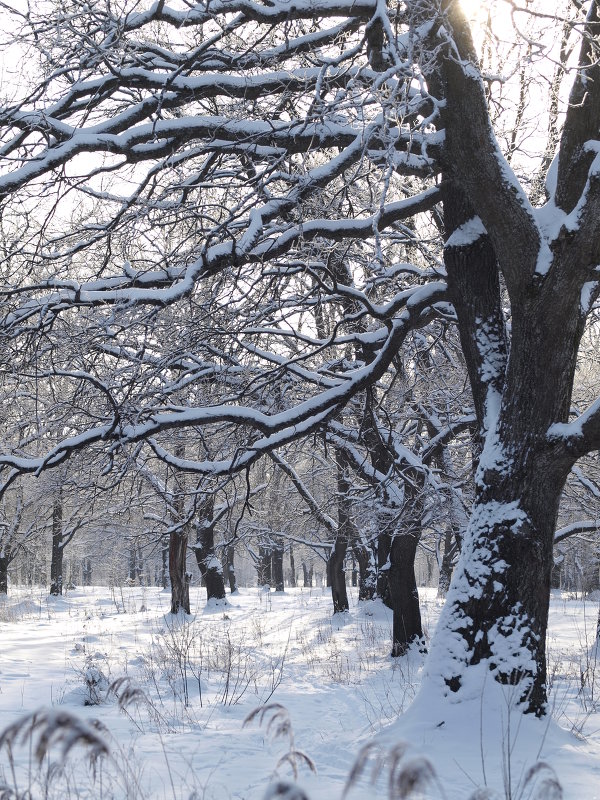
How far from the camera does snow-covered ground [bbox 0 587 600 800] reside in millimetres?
2660

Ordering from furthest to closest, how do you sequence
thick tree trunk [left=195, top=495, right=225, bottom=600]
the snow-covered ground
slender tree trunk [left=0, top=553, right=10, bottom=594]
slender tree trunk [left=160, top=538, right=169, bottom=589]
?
slender tree trunk [left=160, top=538, right=169, bottom=589] → slender tree trunk [left=0, top=553, right=10, bottom=594] → thick tree trunk [left=195, top=495, right=225, bottom=600] → the snow-covered ground

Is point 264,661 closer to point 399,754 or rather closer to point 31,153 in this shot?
point 31,153

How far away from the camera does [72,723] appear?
141 centimetres

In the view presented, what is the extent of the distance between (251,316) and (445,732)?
4.27 m

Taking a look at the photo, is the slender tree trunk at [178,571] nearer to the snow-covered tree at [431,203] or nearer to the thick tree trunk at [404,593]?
the thick tree trunk at [404,593]

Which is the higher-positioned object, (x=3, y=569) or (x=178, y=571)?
(x=178, y=571)

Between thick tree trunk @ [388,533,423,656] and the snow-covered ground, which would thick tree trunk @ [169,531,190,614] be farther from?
thick tree trunk @ [388,533,423,656]

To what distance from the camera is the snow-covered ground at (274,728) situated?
2.66 meters

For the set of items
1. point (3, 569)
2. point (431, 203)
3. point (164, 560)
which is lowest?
point (164, 560)

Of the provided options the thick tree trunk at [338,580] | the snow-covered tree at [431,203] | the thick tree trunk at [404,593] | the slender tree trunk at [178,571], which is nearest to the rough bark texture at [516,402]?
the snow-covered tree at [431,203]

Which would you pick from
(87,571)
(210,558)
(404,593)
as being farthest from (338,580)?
(87,571)

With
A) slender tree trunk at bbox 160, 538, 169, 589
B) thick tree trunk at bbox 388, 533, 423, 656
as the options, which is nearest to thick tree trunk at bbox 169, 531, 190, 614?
slender tree trunk at bbox 160, 538, 169, 589

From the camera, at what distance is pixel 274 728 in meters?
4.32

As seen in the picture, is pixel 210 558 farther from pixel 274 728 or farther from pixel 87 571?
pixel 87 571
